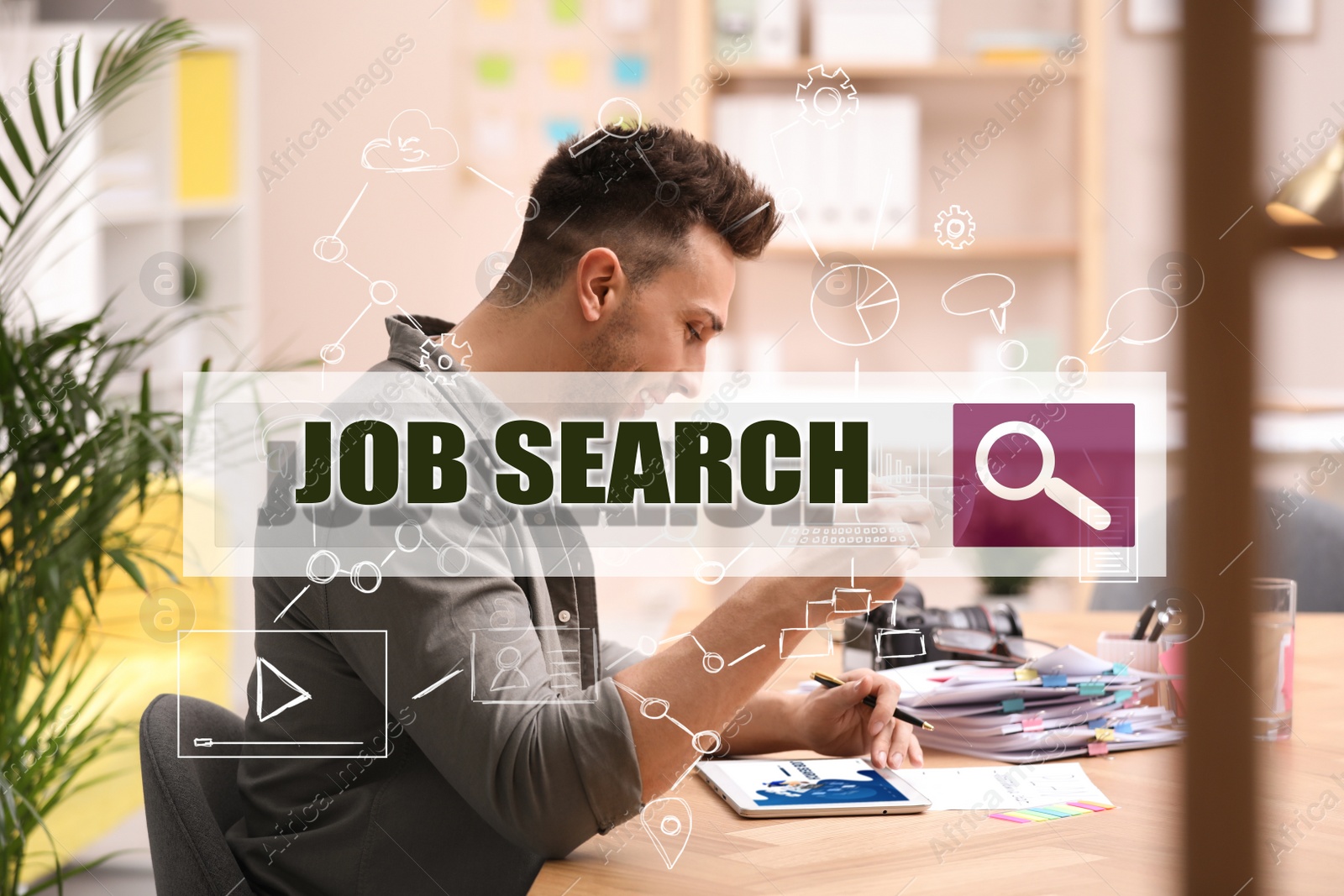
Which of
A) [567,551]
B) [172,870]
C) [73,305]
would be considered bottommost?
[172,870]

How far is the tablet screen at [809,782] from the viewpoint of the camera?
1002 millimetres

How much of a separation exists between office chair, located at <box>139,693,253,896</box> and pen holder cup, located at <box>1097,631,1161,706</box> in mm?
957

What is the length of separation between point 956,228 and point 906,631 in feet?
5.93

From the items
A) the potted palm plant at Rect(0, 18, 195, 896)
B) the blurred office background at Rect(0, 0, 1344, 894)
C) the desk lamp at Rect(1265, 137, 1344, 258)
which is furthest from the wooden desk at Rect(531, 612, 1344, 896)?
the blurred office background at Rect(0, 0, 1344, 894)

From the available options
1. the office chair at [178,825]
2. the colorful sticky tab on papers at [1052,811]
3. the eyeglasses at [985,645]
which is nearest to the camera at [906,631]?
the eyeglasses at [985,645]

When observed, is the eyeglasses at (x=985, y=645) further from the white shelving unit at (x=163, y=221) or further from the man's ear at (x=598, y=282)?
the white shelving unit at (x=163, y=221)

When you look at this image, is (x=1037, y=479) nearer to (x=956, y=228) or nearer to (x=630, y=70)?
(x=956, y=228)

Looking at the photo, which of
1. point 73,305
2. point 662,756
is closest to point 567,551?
point 662,756

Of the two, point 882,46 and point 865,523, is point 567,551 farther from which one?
point 882,46

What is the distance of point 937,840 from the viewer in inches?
36.2

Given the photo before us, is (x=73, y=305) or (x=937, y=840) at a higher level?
(x=73, y=305)

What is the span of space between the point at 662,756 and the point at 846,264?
2084 mm

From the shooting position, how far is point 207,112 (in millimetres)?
2762

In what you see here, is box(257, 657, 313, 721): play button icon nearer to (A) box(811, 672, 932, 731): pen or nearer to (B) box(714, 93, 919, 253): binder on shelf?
(A) box(811, 672, 932, 731): pen
